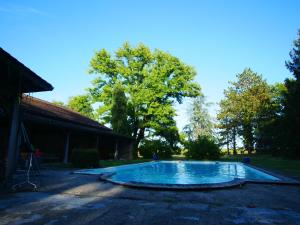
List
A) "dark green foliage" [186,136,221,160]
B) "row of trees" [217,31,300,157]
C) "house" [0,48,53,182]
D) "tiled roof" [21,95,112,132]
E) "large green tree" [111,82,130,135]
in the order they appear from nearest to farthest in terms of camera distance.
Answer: "house" [0,48,53,182] → "tiled roof" [21,95,112,132] → "dark green foliage" [186,136,221,160] → "large green tree" [111,82,130,135] → "row of trees" [217,31,300,157]

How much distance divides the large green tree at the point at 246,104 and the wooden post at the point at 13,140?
45.0 metres

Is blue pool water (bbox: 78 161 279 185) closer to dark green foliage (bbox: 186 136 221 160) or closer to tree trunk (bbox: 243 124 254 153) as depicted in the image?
dark green foliage (bbox: 186 136 221 160)

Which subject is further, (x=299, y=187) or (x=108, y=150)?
(x=108, y=150)

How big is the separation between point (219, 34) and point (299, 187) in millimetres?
18659

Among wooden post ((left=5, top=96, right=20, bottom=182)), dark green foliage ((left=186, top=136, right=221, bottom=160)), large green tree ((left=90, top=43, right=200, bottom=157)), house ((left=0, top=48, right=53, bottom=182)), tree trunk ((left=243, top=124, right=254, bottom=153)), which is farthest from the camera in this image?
tree trunk ((left=243, top=124, right=254, bottom=153))

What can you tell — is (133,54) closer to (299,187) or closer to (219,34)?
(219,34)

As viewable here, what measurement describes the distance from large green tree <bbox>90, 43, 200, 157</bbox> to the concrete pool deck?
26.8m

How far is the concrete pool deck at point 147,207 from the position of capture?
13.2 ft

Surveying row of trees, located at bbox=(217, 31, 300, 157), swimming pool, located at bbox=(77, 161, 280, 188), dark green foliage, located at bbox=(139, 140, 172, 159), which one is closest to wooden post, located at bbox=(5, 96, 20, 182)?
swimming pool, located at bbox=(77, 161, 280, 188)

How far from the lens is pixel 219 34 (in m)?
23.7

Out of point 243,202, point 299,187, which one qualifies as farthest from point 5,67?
point 299,187

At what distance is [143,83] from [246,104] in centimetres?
2364

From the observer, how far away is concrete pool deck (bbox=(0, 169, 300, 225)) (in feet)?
13.2

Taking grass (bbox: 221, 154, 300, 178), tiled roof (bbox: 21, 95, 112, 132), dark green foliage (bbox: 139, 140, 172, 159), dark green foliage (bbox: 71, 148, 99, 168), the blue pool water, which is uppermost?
tiled roof (bbox: 21, 95, 112, 132)
